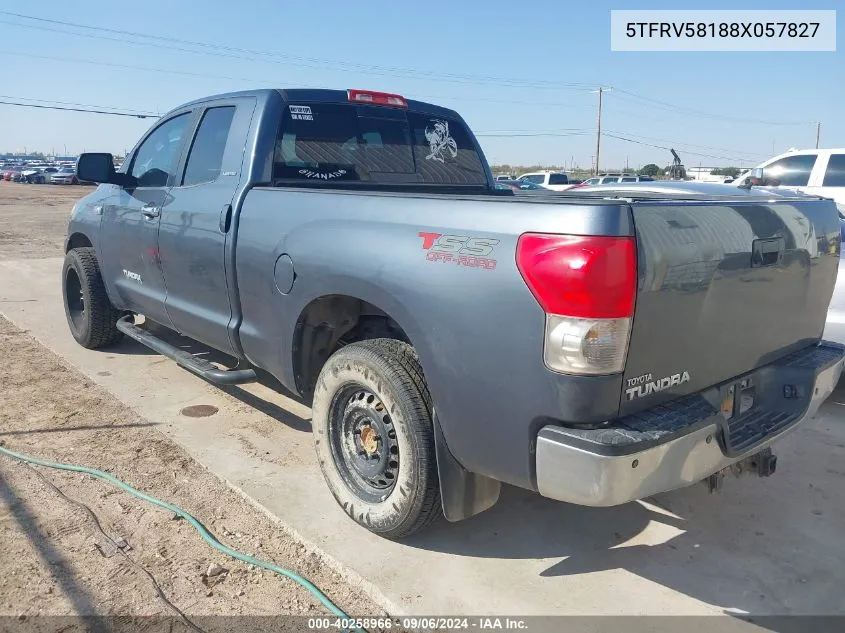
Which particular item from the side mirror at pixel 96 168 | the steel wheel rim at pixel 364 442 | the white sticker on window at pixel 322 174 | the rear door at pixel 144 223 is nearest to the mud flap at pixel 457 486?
the steel wheel rim at pixel 364 442

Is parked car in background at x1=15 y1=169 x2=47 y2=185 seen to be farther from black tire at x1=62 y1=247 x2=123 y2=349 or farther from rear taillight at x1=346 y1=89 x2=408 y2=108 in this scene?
rear taillight at x1=346 y1=89 x2=408 y2=108

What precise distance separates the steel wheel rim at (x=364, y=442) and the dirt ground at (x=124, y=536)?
0.39 m

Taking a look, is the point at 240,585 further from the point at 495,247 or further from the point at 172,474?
the point at 495,247

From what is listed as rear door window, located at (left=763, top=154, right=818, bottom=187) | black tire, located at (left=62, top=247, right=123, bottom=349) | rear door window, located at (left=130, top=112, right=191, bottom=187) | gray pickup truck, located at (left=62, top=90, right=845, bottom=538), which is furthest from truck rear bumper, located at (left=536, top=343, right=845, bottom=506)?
rear door window, located at (left=763, top=154, right=818, bottom=187)

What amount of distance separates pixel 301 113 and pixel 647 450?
9.02ft

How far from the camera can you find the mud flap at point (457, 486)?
2.74 metres

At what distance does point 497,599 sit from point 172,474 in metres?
1.95

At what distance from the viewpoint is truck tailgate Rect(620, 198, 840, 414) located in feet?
7.63

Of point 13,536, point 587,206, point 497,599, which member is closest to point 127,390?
point 13,536

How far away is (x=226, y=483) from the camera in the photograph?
3.69 metres

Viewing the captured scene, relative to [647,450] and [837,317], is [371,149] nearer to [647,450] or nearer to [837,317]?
[647,450]

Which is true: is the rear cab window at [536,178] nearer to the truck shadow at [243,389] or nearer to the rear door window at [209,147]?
the truck shadow at [243,389]

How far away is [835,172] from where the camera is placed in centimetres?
1186

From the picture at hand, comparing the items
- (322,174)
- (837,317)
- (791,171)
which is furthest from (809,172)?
(322,174)
